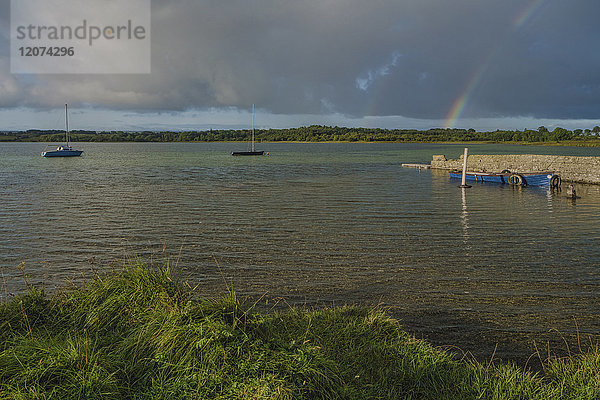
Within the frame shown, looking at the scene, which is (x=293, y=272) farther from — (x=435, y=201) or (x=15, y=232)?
(x=435, y=201)

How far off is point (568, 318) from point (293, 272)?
622 cm

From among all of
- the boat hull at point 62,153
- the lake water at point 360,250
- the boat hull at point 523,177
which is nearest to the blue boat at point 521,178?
the boat hull at point 523,177

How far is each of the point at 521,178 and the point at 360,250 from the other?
27215mm

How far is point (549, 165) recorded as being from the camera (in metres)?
40.2

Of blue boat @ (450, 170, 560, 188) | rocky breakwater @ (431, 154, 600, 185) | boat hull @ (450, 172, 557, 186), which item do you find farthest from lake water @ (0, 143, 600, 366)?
rocky breakwater @ (431, 154, 600, 185)

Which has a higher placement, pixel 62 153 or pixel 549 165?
pixel 62 153

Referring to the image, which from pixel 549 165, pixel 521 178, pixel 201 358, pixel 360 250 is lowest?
pixel 360 250

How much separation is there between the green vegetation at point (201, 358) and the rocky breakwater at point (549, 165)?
120ft

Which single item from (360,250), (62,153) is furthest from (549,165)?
(62,153)

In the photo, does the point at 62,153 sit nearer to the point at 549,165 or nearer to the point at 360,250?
the point at 549,165

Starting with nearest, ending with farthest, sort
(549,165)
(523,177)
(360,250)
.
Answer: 1. (360,250)
2. (523,177)
3. (549,165)

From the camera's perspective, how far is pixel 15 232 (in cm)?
1723

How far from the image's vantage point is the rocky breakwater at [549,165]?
36875mm

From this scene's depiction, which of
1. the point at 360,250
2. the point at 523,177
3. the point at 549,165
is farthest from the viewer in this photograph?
the point at 549,165
